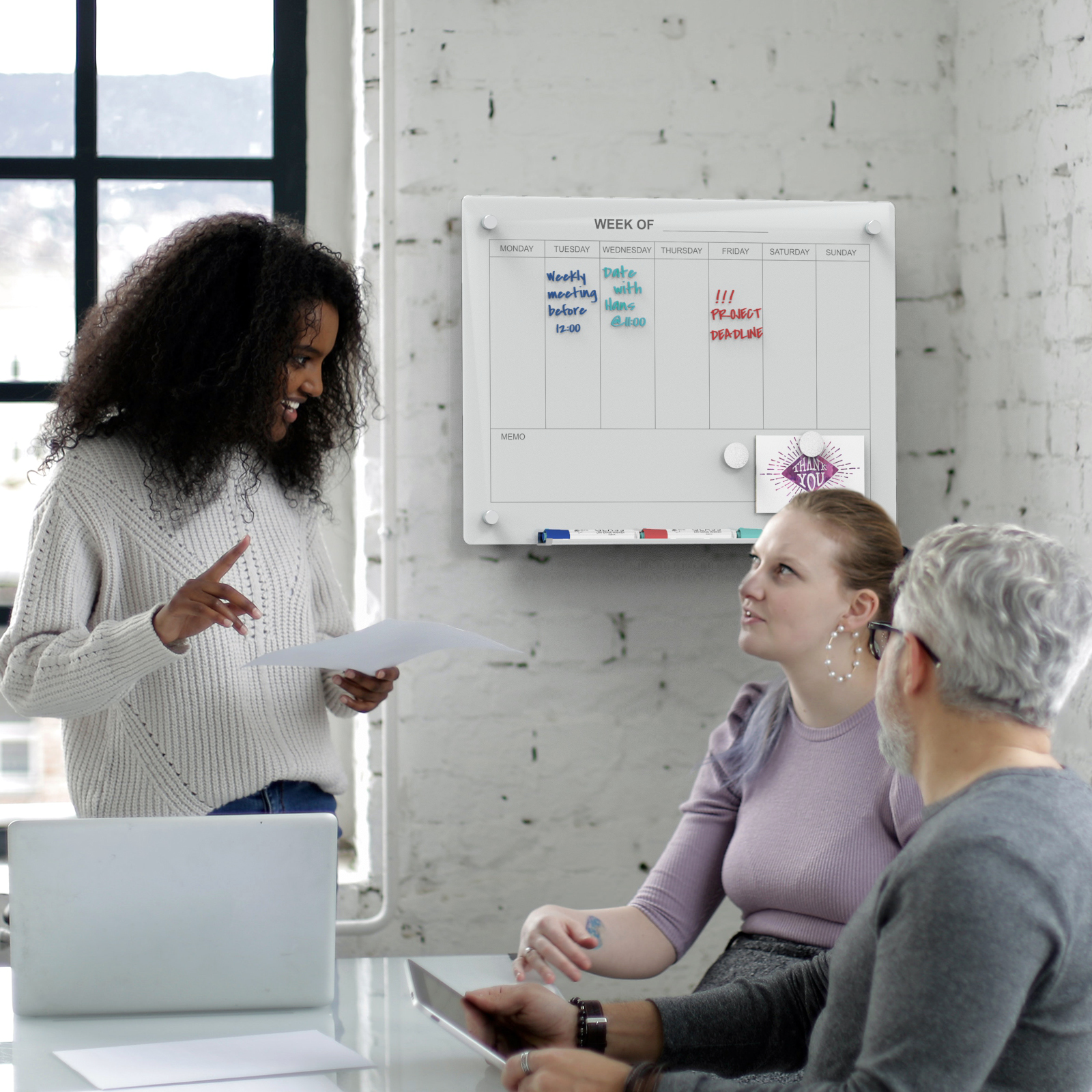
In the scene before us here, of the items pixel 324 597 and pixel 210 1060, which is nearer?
pixel 210 1060

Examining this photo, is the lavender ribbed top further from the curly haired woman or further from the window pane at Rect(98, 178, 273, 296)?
the window pane at Rect(98, 178, 273, 296)

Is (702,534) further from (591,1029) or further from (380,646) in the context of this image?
(591,1029)

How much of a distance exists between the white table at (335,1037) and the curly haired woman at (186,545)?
36 cm

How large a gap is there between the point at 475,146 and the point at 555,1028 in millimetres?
1729

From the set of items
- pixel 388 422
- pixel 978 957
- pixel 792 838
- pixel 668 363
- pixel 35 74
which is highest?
pixel 35 74

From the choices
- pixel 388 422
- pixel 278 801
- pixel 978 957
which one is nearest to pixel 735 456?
pixel 388 422

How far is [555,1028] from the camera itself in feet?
4.14

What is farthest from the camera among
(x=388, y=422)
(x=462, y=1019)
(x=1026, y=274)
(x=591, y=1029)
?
(x=388, y=422)

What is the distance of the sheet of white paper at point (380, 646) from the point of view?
137 centimetres

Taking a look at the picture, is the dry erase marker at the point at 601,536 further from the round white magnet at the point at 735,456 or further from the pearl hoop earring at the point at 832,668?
the pearl hoop earring at the point at 832,668

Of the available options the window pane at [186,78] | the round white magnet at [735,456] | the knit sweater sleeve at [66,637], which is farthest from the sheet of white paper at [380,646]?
the window pane at [186,78]

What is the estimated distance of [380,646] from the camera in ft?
4.65

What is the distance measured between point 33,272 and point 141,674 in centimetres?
142

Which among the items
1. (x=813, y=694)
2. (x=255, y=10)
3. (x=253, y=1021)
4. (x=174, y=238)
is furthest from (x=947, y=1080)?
(x=255, y=10)
